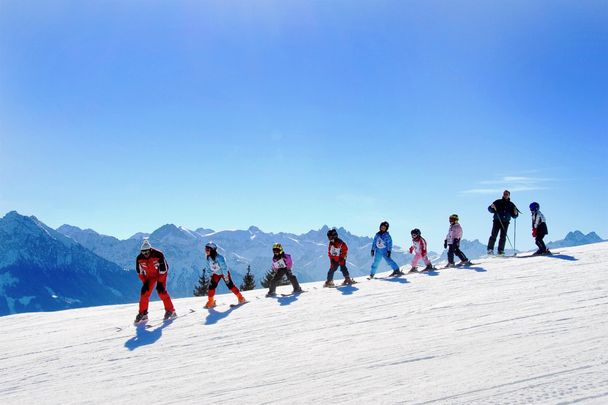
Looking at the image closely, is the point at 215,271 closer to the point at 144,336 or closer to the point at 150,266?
the point at 150,266

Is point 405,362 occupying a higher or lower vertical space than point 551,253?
lower

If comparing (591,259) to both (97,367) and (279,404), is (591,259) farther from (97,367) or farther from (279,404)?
(97,367)

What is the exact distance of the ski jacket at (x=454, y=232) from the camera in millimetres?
16312

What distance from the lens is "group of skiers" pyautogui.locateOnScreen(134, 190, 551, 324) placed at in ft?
40.0

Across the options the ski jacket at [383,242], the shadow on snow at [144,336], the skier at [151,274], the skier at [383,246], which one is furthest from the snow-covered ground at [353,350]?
the ski jacket at [383,242]

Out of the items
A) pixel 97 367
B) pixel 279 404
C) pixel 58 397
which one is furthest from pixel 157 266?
pixel 279 404

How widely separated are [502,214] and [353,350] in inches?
491

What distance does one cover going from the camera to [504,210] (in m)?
18.0

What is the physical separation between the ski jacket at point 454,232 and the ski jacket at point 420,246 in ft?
3.09

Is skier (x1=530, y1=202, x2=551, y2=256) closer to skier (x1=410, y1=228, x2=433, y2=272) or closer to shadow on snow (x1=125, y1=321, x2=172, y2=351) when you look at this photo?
skier (x1=410, y1=228, x2=433, y2=272)

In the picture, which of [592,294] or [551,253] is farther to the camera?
[551,253]

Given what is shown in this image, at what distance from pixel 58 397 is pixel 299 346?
417 centimetres

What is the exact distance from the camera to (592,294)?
393 inches

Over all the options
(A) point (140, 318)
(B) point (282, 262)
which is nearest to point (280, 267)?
(B) point (282, 262)
